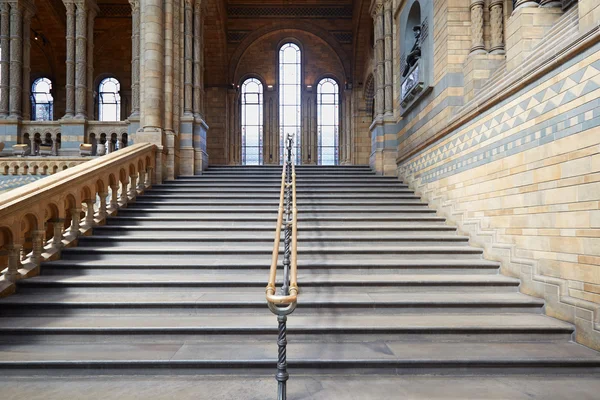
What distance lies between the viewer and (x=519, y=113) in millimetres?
4887

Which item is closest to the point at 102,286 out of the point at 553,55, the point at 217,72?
the point at 553,55

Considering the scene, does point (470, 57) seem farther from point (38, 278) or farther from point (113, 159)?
point (38, 278)

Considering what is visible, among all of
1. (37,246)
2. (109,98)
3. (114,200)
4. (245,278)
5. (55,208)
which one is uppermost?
(109,98)

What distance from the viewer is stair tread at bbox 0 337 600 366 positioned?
135 inches

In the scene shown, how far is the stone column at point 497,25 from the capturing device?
6.71 metres

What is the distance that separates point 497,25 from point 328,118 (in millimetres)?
12554

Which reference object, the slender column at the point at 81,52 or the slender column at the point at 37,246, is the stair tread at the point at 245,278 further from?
the slender column at the point at 81,52

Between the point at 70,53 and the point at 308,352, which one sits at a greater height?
the point at 70,53

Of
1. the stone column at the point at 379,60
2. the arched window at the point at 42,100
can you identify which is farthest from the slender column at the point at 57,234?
the arched window at the point at 42,100

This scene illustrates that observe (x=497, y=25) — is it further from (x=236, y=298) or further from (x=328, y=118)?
(x=328, y=118)

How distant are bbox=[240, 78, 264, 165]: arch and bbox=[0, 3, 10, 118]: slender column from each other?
940 cm

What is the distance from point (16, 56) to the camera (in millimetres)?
10883

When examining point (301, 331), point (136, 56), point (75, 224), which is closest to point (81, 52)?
point (136, 56)

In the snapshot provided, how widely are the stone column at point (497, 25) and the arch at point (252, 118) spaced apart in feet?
42.8
